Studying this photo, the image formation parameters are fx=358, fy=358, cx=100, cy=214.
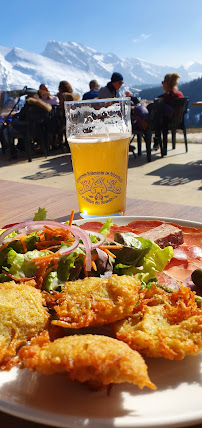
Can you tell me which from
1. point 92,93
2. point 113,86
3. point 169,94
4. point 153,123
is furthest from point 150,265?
point 92,93

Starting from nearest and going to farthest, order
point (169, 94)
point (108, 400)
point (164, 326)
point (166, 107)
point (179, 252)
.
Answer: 1. point (108, 400)
2. point (164, 326)
3. point (179, 252)
4. point (166, 107)
5. point (169, 94)

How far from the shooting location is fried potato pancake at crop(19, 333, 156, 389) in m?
0.62

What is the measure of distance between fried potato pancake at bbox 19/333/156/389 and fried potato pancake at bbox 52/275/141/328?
0.08 meters

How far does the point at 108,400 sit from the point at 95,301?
0.25 m

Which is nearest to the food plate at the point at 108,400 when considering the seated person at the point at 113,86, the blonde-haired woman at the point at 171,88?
the seated person at the point at 113,86

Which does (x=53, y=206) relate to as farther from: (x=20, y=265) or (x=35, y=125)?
(x=35, y=125)

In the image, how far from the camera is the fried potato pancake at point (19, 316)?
2.61 feet

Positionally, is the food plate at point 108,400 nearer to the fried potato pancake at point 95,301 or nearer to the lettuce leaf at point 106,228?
the fried potato pancake at point 95,301

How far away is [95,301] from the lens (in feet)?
2.75

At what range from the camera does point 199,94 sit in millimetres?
39344

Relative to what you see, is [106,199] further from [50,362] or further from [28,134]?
[28,134]

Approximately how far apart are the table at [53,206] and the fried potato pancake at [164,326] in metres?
0.69

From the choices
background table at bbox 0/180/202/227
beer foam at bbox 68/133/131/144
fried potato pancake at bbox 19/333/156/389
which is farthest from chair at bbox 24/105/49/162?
fried potato pancake at bbox 19/333/156/389

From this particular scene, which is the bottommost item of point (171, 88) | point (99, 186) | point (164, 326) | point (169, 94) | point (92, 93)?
point (164, 326)
